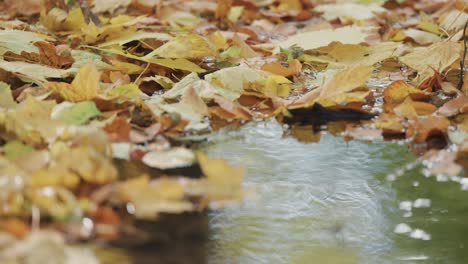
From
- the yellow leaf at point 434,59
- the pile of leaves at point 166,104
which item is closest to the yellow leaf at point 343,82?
the pile of leaves at point 166,104

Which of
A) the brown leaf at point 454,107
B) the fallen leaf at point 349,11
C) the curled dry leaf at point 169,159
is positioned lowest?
the curled dry leaf at point 169,159

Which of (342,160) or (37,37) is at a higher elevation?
(342,160)

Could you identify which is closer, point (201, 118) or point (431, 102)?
point (201, 118)

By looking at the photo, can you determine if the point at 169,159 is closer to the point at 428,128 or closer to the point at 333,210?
the point at 333,210

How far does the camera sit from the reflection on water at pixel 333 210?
948 mm

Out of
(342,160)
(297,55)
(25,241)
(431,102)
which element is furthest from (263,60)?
(25,241)

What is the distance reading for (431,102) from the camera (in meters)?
1.52

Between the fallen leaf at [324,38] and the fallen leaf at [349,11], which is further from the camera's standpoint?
the fallen leaf at [349,11]

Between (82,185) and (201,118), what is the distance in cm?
46

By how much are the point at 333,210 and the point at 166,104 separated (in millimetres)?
481

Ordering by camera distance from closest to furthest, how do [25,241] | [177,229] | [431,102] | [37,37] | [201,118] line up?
[25,241], [177,229], [201,118], [431,102], [37,37]

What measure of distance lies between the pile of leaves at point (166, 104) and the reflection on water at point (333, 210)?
0.06 m

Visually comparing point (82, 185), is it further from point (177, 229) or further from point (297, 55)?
point (297, 55)

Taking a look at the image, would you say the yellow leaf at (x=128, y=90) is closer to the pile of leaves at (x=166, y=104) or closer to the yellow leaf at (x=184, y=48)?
the pile of leaves at (x=166, y=104)
